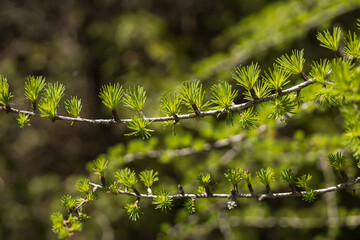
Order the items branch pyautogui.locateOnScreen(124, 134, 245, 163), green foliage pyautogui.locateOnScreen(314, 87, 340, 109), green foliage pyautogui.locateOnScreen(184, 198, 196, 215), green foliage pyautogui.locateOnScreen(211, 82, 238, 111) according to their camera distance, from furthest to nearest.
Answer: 1. branch pyautogui.locateOnScreen(124, 134, 245, 163)
2. green foliage pyautogui.locateOnScreen(184, 198, 196, 215)
3. green foliage pyautogui.locateOnScreen(211, 82, 238, 111)
4. green foliage pyautogui.locateOnScreen(314, 87, 340, 109)

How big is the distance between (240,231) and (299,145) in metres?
1.93

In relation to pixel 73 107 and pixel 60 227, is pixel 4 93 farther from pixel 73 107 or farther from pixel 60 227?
pixel 60 227

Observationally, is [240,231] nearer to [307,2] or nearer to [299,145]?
[299,145]

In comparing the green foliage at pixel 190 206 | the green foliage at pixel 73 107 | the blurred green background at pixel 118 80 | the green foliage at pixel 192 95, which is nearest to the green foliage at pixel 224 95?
the green foliage at pixel 192 95

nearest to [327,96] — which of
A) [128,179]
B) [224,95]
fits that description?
[224,95]

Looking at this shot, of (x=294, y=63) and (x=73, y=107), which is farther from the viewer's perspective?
(x=73, y=107)

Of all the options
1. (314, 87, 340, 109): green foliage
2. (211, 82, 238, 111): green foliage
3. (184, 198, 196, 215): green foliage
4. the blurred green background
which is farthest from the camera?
the blurred green background

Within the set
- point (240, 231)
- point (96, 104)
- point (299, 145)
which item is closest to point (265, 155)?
point (299, 145)

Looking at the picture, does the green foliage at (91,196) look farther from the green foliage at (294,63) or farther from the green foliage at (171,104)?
the green foliage at (294,63)

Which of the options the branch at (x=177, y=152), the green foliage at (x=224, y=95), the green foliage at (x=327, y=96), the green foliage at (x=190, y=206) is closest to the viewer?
the green foliage at (x=327, y=96)

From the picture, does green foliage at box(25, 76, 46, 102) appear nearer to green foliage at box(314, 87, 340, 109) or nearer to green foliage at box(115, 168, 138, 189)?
green foliage at box(115, 168, 138, 189)

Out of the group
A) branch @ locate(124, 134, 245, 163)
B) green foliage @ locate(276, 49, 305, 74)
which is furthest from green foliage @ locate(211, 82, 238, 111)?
branch @ locate(124, 134, 245, 163)

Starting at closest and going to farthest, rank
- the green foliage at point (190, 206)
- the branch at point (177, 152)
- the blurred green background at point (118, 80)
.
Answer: the green foliage at point (190, 206), the branch at point (177, 152), the blurred green background at point (118, 80)

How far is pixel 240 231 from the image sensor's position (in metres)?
3.95
